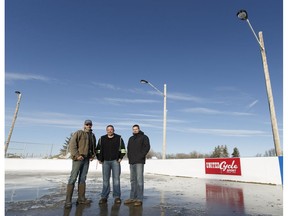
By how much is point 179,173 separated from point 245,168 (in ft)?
18.7

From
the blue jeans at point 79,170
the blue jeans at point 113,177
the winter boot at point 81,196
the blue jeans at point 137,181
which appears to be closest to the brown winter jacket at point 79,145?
the blue jeans at point 79,170

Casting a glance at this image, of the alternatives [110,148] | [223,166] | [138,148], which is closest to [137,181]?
[138,148]

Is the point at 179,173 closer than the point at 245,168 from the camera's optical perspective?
No

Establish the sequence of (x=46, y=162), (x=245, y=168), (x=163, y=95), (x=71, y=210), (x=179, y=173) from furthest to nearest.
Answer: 1. (x=46, y=162)
2. (x=163, y=95)
3. (x=179, y=173)
4. (x=245, y=168)
5. (x=71, y=210)

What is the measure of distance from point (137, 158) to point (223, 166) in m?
8.56

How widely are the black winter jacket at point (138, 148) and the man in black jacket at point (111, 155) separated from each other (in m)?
0.27

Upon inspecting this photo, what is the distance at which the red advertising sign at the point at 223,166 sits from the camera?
12271 mm

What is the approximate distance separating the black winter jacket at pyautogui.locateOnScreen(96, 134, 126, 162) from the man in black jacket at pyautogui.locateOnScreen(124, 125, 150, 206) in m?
0.25

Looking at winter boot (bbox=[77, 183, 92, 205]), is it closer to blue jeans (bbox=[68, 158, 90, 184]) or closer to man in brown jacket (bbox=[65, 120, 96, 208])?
man in brown jacket (bbox=[65, 120, 96, 208])

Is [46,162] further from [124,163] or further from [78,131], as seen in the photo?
[78,131]

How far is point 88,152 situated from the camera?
19.1 ft

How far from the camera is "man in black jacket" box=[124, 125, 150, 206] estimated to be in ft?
19.2

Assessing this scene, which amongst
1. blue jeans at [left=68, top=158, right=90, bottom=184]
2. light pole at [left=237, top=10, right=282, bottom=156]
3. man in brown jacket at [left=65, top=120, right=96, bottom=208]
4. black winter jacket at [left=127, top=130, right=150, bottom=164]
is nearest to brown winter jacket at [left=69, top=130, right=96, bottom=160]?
man in brown jacket at [left=65, top=120, right=96, bottom=208]

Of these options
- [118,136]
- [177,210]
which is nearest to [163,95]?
[118,136]
